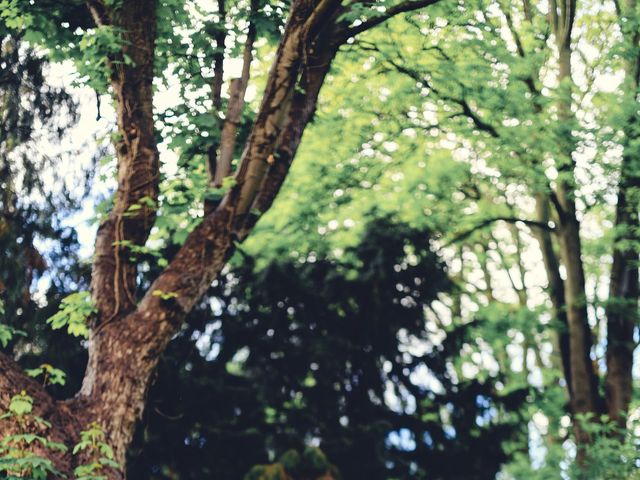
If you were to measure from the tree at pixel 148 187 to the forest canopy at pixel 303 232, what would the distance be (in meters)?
0.02

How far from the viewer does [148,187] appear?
269 inches

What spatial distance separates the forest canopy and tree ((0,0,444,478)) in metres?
0.02

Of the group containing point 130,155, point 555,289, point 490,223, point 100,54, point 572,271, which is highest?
point 100,54

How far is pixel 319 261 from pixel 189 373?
10.7 feet

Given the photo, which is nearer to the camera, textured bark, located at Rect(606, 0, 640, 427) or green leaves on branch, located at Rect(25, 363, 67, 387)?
green leaves on branch, located at Rect(25, 363, 67, 387)

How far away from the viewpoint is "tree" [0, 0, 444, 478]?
605 centimetres

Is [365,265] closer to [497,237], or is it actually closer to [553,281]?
[553,281]

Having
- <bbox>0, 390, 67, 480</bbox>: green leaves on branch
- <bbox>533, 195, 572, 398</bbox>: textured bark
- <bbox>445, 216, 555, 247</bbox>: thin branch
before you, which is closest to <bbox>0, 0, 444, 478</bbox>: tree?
<bbox>0, 390, 67, 480</bbox>: green leaves on branch

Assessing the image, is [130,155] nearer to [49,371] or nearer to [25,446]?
[49,371]

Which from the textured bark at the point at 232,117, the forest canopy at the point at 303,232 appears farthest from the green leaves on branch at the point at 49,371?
the textured bark at the point at 232,117

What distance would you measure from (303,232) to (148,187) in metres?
6.99

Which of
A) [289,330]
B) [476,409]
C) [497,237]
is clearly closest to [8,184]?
[289,330]

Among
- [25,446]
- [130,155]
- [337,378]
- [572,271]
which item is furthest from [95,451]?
[572,271]

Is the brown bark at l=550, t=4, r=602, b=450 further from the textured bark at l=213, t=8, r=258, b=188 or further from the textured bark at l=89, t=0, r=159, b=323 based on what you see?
the textured bark at l=89, t=0, r=159, b=323
